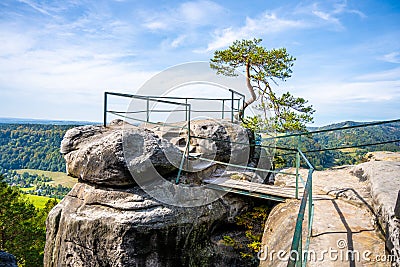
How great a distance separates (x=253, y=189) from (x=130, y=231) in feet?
9.31

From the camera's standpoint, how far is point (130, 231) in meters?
5.29

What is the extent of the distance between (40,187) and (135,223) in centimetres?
8910

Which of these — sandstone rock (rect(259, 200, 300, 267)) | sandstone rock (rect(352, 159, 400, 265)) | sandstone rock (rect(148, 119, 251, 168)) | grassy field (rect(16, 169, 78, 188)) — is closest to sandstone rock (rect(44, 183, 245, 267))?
sandstone rock (rect(259, 200, 300, 267))

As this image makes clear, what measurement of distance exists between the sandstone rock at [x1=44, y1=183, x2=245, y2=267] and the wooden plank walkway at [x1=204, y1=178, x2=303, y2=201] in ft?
1.47

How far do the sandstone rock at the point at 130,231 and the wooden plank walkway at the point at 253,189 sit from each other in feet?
1.47

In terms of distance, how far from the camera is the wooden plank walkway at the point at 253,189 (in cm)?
595

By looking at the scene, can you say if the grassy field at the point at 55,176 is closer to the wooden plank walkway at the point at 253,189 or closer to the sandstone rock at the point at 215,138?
the sandstone rock at the point at 215,138

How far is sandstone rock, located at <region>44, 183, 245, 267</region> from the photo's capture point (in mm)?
5340

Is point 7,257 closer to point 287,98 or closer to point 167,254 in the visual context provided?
point 167,254

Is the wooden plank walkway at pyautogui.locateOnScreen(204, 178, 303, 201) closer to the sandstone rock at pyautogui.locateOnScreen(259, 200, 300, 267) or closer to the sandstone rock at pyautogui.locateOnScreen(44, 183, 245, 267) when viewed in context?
the sandstone rock at pyautogui.locateOnScreen(259, 200, 300, 267)

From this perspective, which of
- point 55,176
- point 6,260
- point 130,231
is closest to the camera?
point 130,231

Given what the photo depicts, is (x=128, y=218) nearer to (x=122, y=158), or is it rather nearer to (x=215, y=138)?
(x=122, y=158)

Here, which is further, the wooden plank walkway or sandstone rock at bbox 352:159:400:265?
the wooden plank walkway

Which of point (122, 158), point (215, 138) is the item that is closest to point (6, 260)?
point (122, 158)
